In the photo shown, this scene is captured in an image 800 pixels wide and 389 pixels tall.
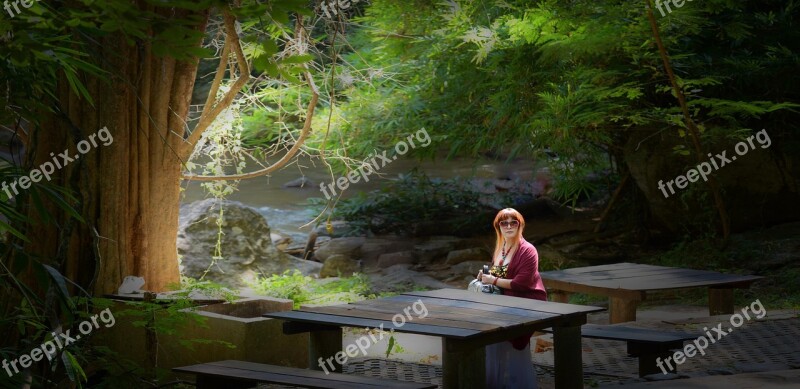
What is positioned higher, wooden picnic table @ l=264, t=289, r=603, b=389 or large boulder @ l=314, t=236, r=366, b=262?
large boulder @ l=314, t=236, r=366, b=262

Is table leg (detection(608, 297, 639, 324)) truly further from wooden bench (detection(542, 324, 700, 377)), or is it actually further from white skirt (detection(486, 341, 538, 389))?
white skirt (detection(486, 341, 538, 389))

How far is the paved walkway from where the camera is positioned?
17.5 ft

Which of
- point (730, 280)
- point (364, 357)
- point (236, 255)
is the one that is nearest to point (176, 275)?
point (364, 357)

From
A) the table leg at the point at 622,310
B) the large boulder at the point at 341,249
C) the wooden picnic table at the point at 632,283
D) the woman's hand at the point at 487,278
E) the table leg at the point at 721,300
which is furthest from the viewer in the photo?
the large boulder at the point at 341,249

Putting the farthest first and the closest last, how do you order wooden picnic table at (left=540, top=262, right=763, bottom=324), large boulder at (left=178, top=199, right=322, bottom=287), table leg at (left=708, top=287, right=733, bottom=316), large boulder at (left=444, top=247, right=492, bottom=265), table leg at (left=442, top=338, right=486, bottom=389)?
large boulder at (left=444, top=247, right=492, bottom=265) < large boulder at (left=178, top=199, right=322, bottom=287) < table leg at (left=708, top=287, right=733, bottom=316) < wooden picnic table at (left=540, top=262, right=763, bottom=324) < table leg at (left=442, top=338, right=486, bottom=389)

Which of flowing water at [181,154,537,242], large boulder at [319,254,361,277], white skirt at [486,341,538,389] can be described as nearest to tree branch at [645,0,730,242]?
white skirt at [486,341,538,389]

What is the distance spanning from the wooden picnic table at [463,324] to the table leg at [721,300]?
2.83 m

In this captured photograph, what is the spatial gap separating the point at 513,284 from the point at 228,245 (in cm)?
459

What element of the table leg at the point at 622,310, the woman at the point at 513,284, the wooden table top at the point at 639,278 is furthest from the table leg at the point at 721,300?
the woman at the point at 513,284

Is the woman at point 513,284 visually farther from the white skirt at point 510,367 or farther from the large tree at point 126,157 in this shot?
the large tree at point 126,157

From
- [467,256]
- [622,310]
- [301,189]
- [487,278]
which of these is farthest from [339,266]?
[301,189]

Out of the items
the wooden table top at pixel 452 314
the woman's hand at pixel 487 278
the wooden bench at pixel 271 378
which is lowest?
the wooden bench at pixel 271 378

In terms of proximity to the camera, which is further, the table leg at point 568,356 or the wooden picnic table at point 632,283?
the wooden picnic table at point 632,283

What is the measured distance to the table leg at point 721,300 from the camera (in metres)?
8.15
